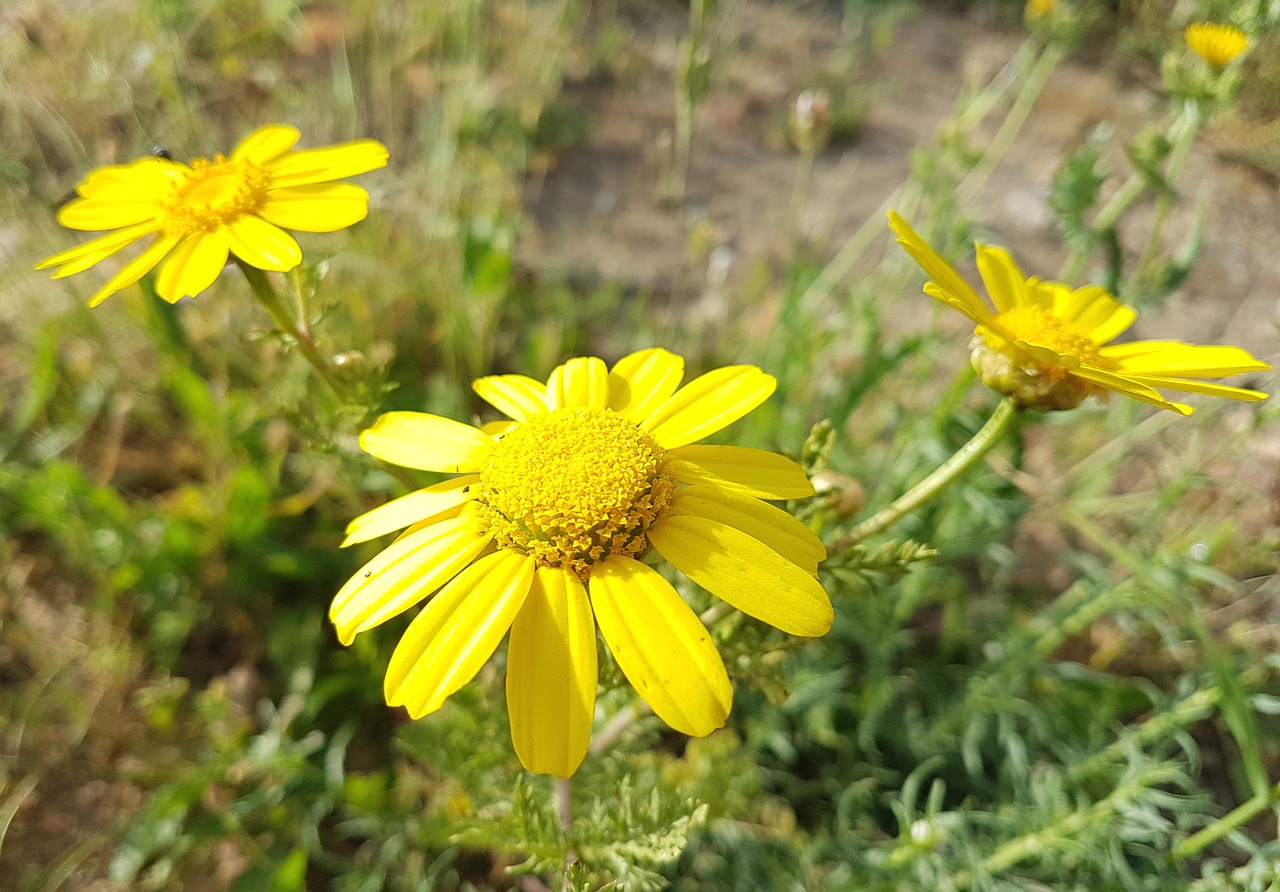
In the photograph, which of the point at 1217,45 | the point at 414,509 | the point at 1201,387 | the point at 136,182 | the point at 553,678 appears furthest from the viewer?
the point at 1217,45

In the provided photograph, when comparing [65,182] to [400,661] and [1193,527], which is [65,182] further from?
[1193,527]

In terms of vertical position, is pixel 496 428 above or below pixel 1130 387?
below

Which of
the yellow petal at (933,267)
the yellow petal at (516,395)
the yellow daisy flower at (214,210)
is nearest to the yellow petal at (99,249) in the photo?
the yellow daisy flower at (214,210)

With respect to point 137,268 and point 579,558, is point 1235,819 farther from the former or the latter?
point 137,268

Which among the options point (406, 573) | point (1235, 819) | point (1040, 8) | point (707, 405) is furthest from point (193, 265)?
point (1040, 8)

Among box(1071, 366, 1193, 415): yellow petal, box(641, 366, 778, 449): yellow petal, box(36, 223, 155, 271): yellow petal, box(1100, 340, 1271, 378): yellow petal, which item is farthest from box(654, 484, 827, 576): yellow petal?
box(36, 223, 155, 271): yellow petal

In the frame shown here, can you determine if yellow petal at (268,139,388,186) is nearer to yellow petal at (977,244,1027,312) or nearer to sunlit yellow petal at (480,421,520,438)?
sunlit yellow petal at (480,421,520,438)

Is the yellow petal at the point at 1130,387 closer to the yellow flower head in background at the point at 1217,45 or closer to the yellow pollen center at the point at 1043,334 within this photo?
the yellow pollen center at the point at 1043,334
